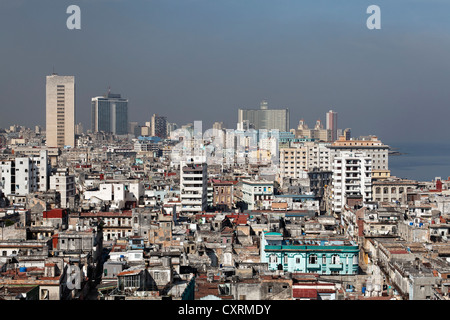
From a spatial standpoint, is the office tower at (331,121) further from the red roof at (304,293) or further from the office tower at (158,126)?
the red roof at (304,293)

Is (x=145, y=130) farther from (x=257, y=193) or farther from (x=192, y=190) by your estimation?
(x=192, y=190)

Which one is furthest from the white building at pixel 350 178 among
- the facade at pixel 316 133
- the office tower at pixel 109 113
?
the office tower at pixel 109 113

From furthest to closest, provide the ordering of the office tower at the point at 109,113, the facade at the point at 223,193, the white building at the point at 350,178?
the office tower at the point at 109,113
the facade at the point at 223,193
the white building at the point at 350,178

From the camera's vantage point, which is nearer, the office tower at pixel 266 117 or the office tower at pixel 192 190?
the office tower at pixel 192 190

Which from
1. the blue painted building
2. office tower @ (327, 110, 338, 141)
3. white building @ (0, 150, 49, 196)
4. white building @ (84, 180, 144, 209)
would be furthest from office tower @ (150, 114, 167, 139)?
the blue painted building

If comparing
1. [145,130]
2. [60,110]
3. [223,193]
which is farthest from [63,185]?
[145,130]

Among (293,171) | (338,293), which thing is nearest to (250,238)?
(338,293)
